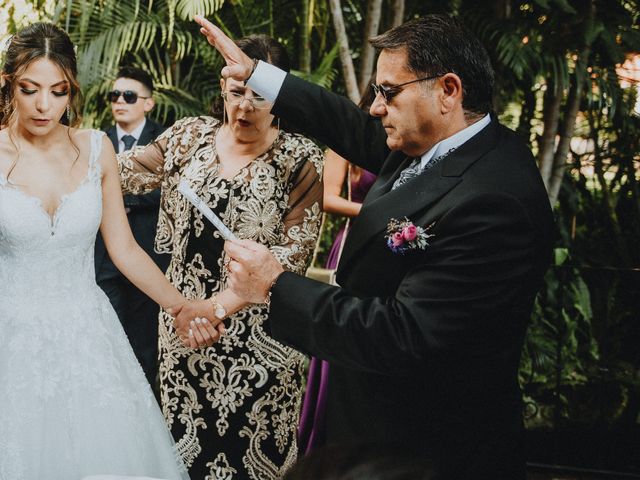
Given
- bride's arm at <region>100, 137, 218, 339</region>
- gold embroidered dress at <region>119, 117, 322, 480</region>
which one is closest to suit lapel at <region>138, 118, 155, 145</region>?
gold embroidered dress at <region>119, 117, 322, 480</region>

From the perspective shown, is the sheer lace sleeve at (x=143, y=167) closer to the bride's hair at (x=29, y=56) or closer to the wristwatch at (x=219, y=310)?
the bride's hair at (x=29, y=56)

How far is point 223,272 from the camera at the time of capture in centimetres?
315

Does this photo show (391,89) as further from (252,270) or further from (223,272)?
(223,272)

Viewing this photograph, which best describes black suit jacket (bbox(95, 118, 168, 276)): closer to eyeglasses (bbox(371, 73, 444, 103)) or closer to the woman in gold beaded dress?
the woman in gold beaded dress

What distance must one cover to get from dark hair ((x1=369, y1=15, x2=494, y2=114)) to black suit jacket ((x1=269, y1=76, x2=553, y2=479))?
11cm

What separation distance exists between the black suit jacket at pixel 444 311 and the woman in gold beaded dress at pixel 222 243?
84cm

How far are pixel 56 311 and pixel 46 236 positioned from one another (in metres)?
0.26

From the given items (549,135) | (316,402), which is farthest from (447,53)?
(549,135)

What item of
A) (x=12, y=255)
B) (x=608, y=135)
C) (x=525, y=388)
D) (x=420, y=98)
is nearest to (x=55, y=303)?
(x=12, y=255)

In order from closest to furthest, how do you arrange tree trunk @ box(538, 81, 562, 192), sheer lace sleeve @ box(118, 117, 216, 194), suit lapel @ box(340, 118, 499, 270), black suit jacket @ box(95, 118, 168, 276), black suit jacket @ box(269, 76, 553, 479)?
black suit jacket @ box(269, 76, 553, 479), suit lapel @ box(340, 118, 499, 270), sheer lace sleeve @ box(118, 117, 216, 194), black suit jacket @ box(95, 118, 168, 276), tree trunk @ box(538, 81, 562, 192)

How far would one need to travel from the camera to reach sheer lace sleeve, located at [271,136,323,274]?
3.14 m

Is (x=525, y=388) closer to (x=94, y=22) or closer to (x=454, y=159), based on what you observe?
(x=454, y=159)

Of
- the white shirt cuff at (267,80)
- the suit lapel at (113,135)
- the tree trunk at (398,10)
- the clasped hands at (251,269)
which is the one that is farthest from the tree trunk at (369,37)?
the clasped hands at (251,269)

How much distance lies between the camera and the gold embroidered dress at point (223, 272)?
3119 mm
